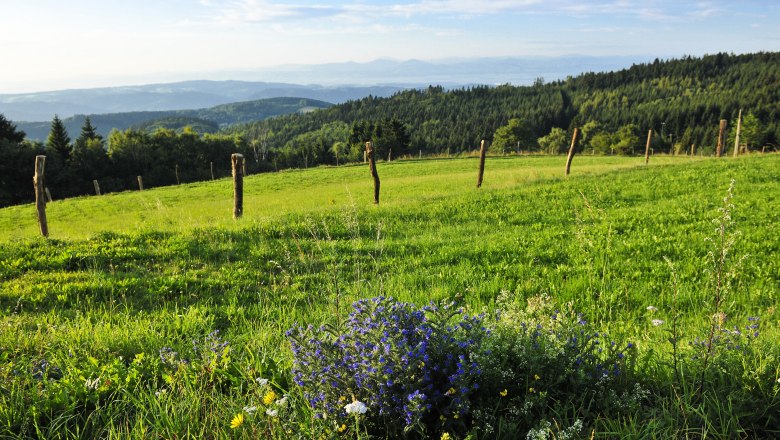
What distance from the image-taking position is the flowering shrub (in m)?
2.63

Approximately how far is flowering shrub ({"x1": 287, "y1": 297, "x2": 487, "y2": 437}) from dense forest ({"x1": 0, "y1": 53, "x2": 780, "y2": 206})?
206 ft

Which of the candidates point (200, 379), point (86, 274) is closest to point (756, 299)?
point (200, 379)

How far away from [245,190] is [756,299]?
34.3 meters

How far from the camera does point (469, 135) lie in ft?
525

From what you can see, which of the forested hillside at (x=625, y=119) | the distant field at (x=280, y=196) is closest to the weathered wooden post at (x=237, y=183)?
the distant field at (x=280, y=196)

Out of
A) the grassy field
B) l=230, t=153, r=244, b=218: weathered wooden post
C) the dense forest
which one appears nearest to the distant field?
l=230, t=153, r=244, b=218: weathered wooden post

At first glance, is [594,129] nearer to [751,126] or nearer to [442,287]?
[751,126]

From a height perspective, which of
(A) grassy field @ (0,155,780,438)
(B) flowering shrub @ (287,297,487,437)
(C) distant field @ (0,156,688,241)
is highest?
(B) flowering shrub @ (287,297,487,437)

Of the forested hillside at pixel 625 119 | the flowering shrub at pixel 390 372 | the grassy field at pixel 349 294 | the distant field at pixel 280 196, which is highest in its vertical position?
the forested hillside at pixel 625 119

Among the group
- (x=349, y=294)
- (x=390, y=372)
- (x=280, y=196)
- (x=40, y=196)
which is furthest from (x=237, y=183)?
(x=280, y=196)

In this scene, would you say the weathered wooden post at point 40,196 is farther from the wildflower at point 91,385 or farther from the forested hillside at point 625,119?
the forested hillside at point 625,119

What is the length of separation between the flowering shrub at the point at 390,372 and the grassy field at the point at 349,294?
0.21 metres

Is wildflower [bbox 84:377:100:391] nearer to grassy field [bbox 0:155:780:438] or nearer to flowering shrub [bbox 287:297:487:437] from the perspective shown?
grassy field [bbox 0:155:780:438]

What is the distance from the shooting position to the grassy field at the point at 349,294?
3.06m
